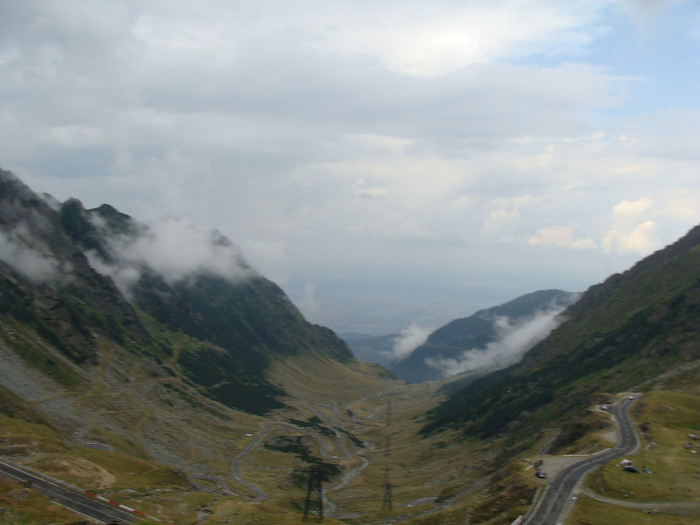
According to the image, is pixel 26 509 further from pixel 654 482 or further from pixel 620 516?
pixel 654 482

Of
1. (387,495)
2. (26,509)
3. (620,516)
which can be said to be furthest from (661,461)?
(26,509)

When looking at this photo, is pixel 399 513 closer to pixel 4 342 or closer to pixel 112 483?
pixel 112 483

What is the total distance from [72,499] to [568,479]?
91.4m

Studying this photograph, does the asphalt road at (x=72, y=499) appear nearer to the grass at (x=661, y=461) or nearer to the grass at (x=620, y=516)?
the grass at (x=620, y=516)

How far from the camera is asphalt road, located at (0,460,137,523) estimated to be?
8319 centimetres

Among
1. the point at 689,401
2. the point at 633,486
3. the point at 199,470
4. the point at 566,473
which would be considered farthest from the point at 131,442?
the point at 689,401

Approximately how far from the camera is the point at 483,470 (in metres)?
177

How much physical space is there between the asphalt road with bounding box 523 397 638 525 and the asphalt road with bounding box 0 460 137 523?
67346mm

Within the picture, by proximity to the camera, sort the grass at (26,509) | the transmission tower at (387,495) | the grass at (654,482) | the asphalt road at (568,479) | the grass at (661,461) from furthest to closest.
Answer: the transmission tower at (387,495) → the grass at (661,461) → the asphalt road at (568,479) → the grass at (654,482) → the grass at (26,509)

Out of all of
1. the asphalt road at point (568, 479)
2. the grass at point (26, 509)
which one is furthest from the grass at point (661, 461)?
the grass at point (26, 509)

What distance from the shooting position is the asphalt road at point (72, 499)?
8319cm

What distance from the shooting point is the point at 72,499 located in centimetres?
9038

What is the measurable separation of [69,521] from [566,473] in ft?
279

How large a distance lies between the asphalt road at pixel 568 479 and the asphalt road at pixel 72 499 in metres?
67.3
